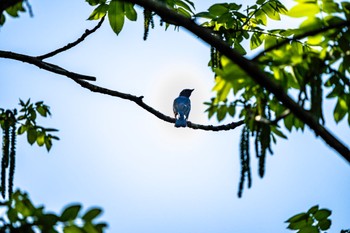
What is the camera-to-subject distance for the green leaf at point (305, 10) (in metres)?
3.58

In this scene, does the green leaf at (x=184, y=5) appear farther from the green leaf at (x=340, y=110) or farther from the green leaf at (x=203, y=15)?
the green leaf at (x=340, y=110)

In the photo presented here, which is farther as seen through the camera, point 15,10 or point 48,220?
point 15,10

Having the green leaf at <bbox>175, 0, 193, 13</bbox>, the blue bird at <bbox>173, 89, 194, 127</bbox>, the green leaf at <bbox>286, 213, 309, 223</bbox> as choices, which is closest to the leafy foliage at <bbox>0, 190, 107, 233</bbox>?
the green leaf at <bbox>286, 213, 309, 223</bbox>

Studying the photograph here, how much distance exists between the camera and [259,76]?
2.75 metres

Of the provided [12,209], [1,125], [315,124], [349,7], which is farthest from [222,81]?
[1,125]

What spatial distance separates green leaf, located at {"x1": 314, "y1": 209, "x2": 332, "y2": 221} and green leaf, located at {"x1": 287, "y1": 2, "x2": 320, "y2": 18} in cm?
148

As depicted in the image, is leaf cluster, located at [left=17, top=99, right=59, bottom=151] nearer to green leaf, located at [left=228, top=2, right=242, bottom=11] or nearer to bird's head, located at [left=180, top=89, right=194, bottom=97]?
green leaf, located at [left=228, top=2, right=242, bottom=11]

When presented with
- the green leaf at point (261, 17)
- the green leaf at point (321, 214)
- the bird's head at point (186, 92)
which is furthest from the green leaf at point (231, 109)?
the bird's head at point (186, 92)

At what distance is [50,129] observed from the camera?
16.5ft

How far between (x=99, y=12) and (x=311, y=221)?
2.83 metres

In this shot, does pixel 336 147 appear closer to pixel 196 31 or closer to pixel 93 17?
pixel 196 31

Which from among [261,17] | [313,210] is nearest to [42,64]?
[261,17]

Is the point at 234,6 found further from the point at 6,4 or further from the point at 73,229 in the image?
the point at 73,229

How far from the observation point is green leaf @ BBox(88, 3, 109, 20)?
18.1 feet
